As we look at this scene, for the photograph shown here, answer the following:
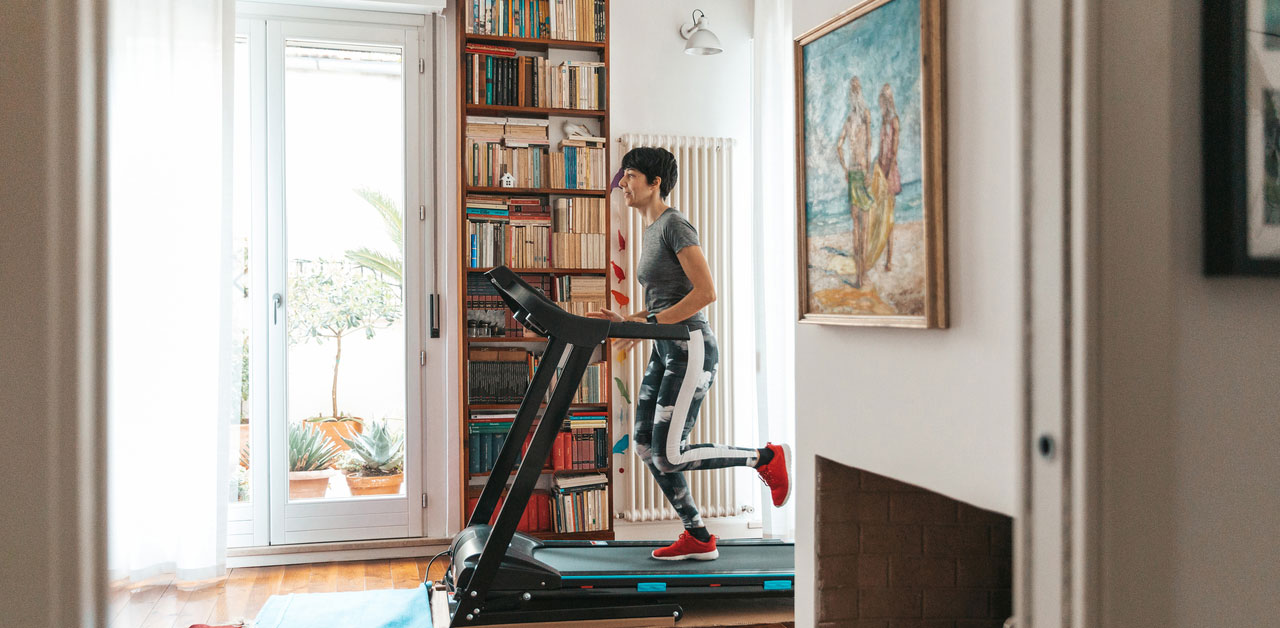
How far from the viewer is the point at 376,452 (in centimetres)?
379

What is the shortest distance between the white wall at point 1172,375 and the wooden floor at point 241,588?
2.76m

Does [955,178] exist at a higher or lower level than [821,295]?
higher

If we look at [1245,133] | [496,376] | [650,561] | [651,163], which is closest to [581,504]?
[496,376]

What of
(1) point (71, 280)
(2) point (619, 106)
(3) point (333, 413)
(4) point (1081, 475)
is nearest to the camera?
(1) point (71, 280)

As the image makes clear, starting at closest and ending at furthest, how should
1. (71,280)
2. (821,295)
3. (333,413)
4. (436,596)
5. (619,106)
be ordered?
(71,280) < (821,295) < (436,596) < (333,413) < (619,106)

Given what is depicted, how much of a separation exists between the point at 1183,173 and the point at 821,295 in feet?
2.01

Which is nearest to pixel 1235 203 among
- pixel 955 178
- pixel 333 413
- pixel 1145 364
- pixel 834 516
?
pixel 1145 364

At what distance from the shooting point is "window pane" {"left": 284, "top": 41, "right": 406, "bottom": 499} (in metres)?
3.72

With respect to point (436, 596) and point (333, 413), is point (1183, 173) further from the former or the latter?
point (333, 413)

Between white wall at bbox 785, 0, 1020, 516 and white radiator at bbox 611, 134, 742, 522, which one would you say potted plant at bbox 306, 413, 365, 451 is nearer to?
white radiator at bbox 611, 134, 742, 522

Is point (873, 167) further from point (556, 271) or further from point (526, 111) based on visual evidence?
point (526, 111)

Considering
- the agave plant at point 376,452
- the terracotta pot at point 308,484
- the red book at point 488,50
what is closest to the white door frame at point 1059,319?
the red book at point 488,50

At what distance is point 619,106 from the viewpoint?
4055 mm

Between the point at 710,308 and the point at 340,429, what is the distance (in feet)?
5.89
